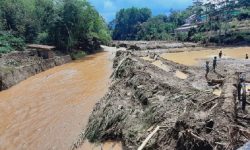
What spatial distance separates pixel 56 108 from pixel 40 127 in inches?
116

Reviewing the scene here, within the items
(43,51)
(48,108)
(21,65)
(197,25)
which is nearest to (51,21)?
(43,51)

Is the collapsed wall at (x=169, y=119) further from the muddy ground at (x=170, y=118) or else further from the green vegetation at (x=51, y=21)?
the green vegetation at (x=51, y=21)

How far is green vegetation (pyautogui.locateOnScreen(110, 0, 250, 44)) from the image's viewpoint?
54.2 m

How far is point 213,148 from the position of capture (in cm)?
773

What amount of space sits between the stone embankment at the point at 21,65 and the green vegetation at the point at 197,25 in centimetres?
2922

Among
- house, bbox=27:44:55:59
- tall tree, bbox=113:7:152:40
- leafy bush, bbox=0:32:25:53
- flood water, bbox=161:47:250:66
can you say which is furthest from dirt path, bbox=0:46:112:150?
tall tree, bbox=113:7:152:40

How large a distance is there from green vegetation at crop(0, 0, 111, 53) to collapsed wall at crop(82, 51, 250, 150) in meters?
24.1

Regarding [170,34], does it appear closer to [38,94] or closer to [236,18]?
[236,18]

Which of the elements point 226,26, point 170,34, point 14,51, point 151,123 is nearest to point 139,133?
point 151,123

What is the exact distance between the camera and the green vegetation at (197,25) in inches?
2132

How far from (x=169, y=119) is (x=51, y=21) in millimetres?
31881

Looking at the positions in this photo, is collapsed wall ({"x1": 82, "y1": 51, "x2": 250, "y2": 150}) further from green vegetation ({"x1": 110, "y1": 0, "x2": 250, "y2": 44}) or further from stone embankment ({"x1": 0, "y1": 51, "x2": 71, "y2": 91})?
green vegetation ({"x1": 110, "y1": 0, "x2": 250, "y2": 44})

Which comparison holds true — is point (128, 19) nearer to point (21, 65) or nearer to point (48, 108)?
point (21, 65)

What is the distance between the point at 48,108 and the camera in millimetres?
17500
